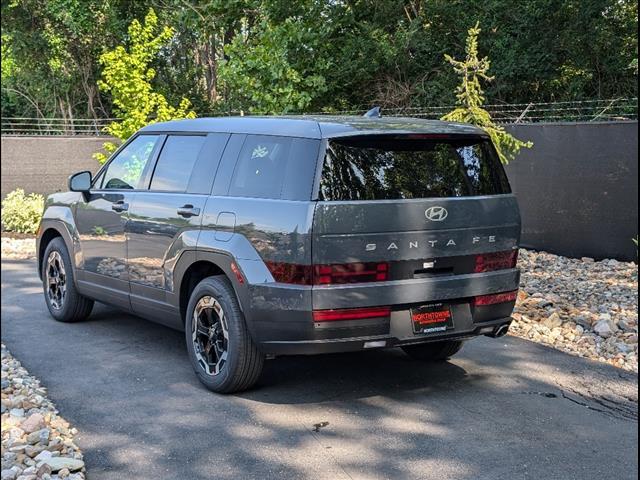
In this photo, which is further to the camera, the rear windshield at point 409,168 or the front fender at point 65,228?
the front fender at point 65,228

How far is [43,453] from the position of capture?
407cm

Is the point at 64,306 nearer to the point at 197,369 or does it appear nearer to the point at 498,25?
the point at 197,369

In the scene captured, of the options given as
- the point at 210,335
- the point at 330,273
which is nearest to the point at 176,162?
the point at 210,335

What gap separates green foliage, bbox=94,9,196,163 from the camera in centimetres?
1312

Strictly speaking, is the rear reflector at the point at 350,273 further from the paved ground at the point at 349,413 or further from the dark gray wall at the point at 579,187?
the dark gray wall at the point at 579,187

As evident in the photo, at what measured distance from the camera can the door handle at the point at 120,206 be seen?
6184 millimetres

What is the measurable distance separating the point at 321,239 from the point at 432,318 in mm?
928

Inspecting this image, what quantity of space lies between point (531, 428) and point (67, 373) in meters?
3.27

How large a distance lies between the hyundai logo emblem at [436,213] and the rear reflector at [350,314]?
0.63 m

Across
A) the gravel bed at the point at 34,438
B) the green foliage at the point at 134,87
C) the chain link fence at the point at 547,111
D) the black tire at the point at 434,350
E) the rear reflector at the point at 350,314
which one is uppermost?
the green foliage at the point at 134,87

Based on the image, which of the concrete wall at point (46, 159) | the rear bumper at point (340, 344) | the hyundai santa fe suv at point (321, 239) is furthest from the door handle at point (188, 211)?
the concrete wall at point (46, 159)

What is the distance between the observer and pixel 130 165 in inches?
255

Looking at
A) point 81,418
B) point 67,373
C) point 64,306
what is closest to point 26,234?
point 64,306

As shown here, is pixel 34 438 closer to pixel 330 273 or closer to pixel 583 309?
pixel 330 273
